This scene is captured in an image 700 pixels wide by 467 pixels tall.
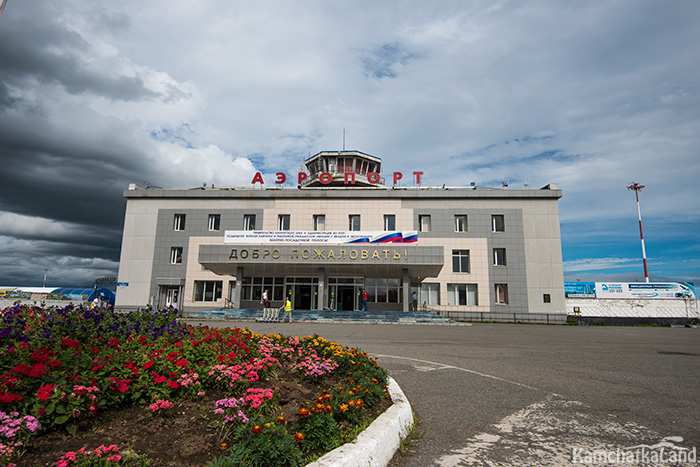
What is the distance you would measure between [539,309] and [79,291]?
5441 centimetres

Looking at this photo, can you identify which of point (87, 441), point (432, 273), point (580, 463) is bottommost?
point (580, 463)

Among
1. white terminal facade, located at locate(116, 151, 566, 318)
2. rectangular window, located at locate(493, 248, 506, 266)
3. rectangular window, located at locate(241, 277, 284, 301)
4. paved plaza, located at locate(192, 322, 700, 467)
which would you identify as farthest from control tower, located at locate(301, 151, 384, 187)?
paved plaza, located at locate(192, 322, 700, 467)

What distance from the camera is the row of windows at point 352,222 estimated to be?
36.8m

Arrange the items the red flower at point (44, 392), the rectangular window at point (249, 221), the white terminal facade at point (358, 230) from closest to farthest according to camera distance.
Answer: the red flower at point (44, 392) → the white terminal facade at point (358, 230) → the rectangular window at point (249, 221)

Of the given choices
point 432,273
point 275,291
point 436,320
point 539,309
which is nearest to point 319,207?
point 275,291

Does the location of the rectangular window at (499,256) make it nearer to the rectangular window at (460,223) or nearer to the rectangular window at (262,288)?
the rectangular window at (460,223)

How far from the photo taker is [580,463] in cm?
414

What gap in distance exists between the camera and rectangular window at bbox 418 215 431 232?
36906 millimetres

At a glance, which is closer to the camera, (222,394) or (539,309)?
(222,394)

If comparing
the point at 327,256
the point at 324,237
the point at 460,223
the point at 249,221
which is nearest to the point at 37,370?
the point at 327,256

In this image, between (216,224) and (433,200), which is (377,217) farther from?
(216,224)

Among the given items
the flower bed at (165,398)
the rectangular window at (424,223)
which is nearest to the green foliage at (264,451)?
the flower bed at (165,398)

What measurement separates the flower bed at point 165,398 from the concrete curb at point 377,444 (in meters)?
0.15

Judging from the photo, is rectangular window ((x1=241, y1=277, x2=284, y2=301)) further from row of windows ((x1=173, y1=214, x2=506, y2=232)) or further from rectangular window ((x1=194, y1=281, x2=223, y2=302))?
row of windows ((x1=173, y1=214, x2=506, y2=232))
